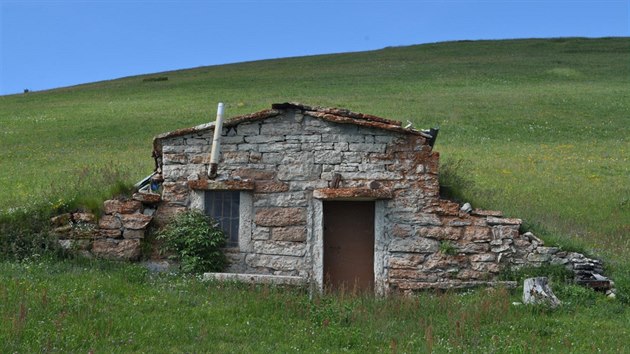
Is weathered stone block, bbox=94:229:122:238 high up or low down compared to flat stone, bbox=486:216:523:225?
down

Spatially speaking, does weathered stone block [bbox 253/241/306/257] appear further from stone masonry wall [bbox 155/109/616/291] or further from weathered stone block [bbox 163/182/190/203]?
weathered stone block [bbox 163/182/190/203]

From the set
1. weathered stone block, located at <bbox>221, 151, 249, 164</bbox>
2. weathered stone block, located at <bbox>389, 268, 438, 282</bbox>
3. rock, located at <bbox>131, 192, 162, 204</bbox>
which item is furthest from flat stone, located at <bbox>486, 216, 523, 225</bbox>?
rock, located at <bbox>131, 192, 162, 204</bbox>

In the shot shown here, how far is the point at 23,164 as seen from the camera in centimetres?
2214

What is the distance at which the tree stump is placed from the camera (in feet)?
34.4

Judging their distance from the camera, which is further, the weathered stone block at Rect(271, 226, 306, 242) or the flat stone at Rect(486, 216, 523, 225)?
the weathered stone block at Rect(271, 226, 306, 242)

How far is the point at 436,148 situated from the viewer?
2491 cm

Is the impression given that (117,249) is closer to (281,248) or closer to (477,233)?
(281,248)

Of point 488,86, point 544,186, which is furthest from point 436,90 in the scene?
point 544,186

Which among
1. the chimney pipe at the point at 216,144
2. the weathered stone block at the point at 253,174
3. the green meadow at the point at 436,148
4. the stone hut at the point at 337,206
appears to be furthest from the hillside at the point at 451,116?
the weathered stone block at the point at 253,174

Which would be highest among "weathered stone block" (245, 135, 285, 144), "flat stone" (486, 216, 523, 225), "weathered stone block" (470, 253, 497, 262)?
"weathered stone block" (245, 135, 285, 144)

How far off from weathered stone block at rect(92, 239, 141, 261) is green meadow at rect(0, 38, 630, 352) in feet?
1.95

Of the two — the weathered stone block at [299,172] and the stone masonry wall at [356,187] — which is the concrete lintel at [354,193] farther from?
the weathered stone block at [299,172]

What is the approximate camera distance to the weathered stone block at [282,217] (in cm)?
1264

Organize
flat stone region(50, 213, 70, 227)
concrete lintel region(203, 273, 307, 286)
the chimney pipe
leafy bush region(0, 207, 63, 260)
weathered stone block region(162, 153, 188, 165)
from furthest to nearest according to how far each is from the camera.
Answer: weathered stone block region(162, 153, 188, 165) → flat stone region(50, 213, 70, 227) → the chimney pipe → leafy bush region(0, 207, 63, 260) → concrete lintel region(203, 273, 307, 286)
